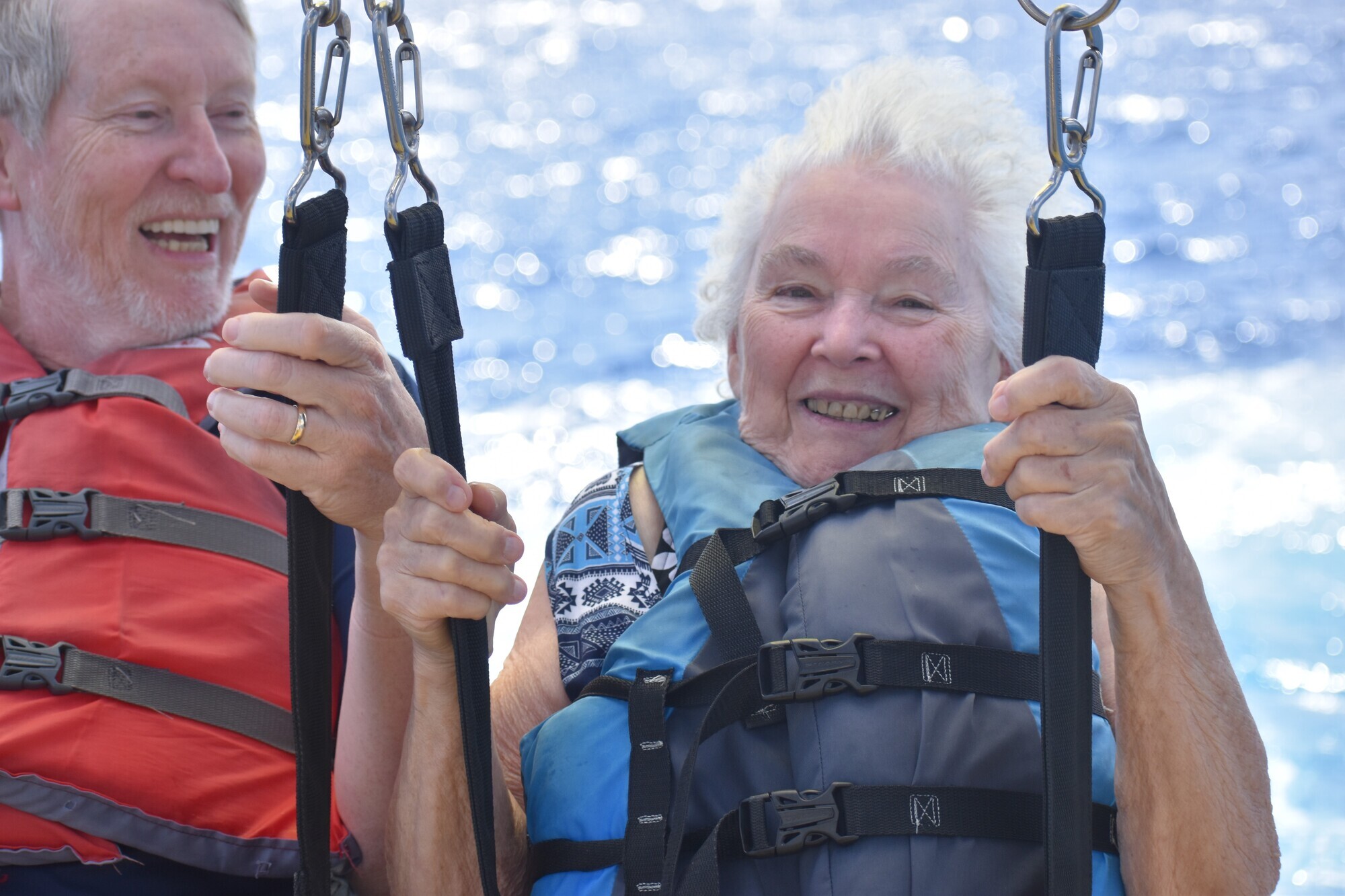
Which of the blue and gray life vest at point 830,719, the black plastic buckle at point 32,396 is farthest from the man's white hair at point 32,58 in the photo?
the blue and gray life vest at point 830,719

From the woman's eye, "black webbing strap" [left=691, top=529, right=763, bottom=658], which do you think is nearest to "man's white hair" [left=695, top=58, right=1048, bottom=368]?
the woman's eye

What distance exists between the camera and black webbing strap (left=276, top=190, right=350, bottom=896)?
1570mm

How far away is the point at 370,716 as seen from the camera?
5.95 feet

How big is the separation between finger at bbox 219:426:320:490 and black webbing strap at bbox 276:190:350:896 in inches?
1.4

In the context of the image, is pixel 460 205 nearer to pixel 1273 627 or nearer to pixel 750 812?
pixel 1273 627

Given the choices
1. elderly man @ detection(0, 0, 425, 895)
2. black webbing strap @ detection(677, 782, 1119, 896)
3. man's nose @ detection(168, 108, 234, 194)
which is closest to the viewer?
black webbing strap @ detection(677, 782, 1119, 896)

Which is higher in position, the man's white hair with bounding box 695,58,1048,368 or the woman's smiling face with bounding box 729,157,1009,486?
the man's white hair with bounding box 695,58,1048,368

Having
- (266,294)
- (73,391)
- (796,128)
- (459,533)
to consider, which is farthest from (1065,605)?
(796,128)

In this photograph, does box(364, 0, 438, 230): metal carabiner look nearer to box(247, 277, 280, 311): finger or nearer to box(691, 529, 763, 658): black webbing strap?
box(247, 277, 280, 311): finger

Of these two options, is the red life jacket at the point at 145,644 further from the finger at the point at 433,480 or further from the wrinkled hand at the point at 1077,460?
the wrinkled hand at the point at 1077,460

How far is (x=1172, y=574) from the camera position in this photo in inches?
55.9

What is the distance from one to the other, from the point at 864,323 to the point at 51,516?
4.21ft

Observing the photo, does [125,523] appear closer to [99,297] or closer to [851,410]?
[99,297]

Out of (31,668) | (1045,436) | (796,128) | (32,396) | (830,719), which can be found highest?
(796,128)
